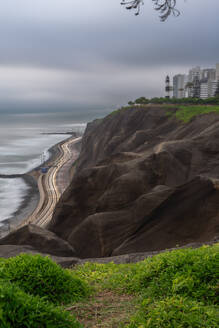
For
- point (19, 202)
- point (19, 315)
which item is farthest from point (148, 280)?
point (19, 202)

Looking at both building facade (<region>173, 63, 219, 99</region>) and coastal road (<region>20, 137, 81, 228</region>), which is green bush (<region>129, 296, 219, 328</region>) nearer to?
coastal road (<region>20, 137, 81, 228</region>)

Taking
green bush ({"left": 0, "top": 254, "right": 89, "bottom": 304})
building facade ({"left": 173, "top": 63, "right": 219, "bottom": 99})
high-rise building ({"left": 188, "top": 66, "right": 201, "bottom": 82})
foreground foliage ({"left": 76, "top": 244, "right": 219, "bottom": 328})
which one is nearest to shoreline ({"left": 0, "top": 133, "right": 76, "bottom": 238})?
green bush ({"left": 0, "top": 254, "right": 89, "bottom": 304})

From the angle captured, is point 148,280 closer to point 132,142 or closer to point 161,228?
point 161,228

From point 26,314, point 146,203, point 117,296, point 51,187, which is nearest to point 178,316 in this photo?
point 26,314

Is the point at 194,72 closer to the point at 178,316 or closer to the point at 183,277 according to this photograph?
the point at 183,277

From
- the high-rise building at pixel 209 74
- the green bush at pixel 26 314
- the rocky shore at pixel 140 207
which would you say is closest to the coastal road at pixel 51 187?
the rocky shore at pixel 140 207

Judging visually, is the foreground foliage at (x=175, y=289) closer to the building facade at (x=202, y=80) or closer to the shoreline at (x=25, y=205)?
the shoreline at (x=25, y=205)
